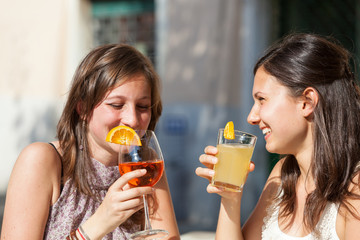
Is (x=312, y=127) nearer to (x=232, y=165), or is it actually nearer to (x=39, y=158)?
(x=232, y=165)

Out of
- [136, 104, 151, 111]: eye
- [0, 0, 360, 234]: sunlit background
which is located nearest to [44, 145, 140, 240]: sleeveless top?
[136, 104, 151, 111]: eye

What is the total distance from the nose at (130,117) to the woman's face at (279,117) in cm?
54

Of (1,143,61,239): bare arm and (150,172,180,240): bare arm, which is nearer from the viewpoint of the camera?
(1,143,61,239): bare arm

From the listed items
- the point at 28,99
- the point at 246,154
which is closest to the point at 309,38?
the point at 246,154

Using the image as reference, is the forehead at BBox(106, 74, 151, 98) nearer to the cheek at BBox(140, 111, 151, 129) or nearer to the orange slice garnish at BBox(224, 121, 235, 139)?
the cheek at BBox(140, 111, 151, 129)

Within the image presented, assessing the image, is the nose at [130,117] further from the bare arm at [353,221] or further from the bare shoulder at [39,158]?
the bare arm at [353,221]

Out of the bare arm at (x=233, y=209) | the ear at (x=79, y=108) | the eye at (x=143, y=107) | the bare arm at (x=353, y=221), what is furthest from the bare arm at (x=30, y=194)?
the bare arm at (x=353, y=221)

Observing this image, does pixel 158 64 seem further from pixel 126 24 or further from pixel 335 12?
pixel 335 12

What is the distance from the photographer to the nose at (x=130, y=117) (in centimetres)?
204

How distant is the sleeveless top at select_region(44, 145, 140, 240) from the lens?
2041 mm

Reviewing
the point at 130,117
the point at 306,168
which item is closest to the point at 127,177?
the point at 130,117

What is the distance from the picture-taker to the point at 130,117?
2.04 meters

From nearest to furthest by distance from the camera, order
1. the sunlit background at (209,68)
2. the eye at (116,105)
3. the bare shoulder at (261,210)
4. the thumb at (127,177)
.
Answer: the thumb at (127,177) → the eye at (116,105) → the bare shoulder at (261,210) → the sunlit background at (209,68)

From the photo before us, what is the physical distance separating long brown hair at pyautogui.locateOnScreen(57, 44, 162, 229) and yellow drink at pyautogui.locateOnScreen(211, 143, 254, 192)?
0.55 m
